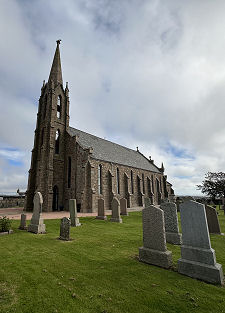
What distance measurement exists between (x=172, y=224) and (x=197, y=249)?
3.37 m

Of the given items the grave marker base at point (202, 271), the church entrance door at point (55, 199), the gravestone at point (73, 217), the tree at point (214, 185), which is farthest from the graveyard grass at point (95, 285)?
the tree at point (214, 185)

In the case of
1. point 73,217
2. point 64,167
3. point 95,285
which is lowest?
point 95,285

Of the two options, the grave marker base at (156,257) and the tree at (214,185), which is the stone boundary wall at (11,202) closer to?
the grave marker base at (156,257)

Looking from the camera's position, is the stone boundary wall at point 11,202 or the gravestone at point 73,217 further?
the stone boundary wall at point 11,202

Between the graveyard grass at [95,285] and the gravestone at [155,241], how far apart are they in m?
0.24

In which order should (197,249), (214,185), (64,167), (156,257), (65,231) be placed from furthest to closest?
(214,185), (64,167), (65,231), (156,257), (197,249)

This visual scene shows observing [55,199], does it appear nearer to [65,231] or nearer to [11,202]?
[11,202]

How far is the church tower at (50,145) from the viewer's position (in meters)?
21.2

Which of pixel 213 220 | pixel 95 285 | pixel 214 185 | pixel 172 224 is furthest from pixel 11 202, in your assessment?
pixel 214 185

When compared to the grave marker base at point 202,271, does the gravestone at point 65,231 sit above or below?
above

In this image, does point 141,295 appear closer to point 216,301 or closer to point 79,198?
point 216,301

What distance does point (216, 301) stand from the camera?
3207 millimetres

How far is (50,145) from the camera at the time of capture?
22328 millimetres

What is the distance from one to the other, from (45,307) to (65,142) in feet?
76.8
